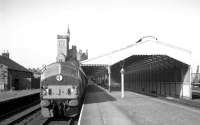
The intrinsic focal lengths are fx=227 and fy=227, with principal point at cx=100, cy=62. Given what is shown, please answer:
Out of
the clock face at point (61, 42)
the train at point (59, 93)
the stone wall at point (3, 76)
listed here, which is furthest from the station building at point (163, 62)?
the clock face at point (61, 42)

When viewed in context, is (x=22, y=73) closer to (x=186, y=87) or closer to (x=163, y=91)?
(x=163, y=91)

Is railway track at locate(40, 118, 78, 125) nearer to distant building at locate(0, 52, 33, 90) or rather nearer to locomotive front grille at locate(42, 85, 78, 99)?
locomotive front grille at locate(42, 85, 78, 99)

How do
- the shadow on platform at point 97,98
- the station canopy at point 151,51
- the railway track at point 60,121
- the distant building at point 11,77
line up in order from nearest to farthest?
the railway track at point 60,121 → the shadow on platform at point 97,98 → the station canopy at point 151,51 → the distant building at point 11,77

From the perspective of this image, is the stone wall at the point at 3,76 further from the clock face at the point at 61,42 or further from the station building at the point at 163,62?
the clock face at the point at 61,42

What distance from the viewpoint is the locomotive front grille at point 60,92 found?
13.5 metres

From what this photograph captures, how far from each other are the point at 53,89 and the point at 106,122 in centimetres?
381

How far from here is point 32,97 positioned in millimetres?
27594

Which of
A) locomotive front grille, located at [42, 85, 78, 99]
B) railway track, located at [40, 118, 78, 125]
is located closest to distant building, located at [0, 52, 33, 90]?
railway track, located at [40, 118, 78, 125]

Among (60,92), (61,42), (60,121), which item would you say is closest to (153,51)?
(60,92)

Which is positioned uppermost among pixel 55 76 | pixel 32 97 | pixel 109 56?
pixel 109 56

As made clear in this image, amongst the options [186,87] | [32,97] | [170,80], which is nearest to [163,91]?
[170,80]

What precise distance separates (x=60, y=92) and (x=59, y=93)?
9 centimetres

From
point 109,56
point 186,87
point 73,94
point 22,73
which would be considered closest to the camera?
point 73,94

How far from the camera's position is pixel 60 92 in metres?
13.7
